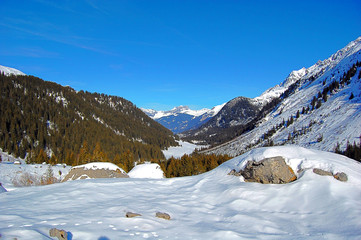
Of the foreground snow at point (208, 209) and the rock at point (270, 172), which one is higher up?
the rock at point (270, 172)

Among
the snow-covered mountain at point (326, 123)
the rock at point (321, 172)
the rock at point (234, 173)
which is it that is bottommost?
the rock at point (234, 173)

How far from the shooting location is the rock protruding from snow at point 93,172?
87.6 feet

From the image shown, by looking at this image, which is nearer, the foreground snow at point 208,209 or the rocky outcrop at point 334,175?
the foreground snow at point 208,209

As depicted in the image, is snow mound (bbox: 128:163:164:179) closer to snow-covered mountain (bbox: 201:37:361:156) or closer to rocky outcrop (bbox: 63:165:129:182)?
rocky outcrop (bbox: 63:165:129:182)

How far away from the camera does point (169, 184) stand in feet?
62.7

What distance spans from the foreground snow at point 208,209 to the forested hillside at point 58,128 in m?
54.5

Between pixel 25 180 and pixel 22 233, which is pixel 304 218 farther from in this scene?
pixel 25 180

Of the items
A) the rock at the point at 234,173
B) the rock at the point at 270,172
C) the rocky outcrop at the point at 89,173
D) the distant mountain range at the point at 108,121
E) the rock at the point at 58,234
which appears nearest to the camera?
the rock at the point at 58,234

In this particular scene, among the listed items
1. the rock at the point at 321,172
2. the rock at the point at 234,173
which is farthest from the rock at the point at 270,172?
the rock at the point at 321,172

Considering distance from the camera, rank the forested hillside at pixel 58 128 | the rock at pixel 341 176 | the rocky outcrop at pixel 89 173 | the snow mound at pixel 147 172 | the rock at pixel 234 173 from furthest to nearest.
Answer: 1. the forested hillside at pixel 58 128
2. the snow mound at pixel 147 172
3. the rocky outcrop at pixel 89 173
4. the rock at pixel 234 173
5. the rock at pixel 341 176

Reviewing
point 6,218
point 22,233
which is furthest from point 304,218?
point 6,218

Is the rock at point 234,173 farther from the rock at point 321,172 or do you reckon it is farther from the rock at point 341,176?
the rock at point 341,176

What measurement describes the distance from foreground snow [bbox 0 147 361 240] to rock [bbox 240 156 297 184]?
2.33ft

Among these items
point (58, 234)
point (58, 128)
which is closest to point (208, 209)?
point (58, 234)
